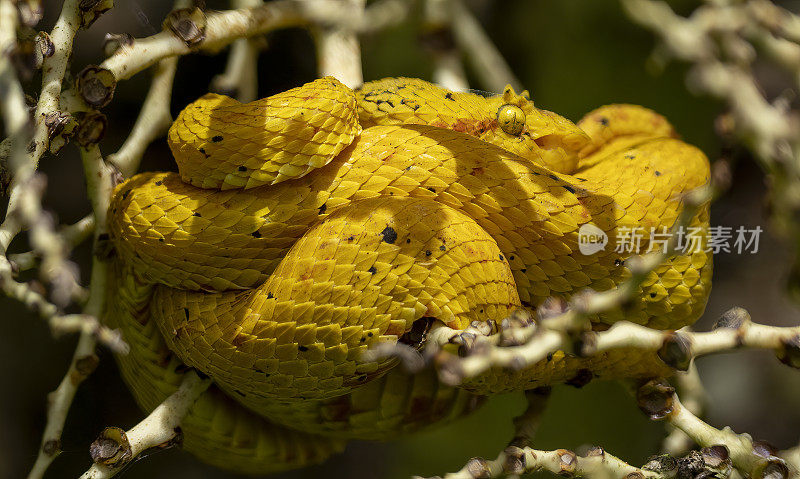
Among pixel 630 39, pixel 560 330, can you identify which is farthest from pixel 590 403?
pixel 560 330

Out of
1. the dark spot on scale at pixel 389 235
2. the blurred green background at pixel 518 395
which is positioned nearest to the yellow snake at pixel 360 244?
the dark spot on scale at pixel 389 235

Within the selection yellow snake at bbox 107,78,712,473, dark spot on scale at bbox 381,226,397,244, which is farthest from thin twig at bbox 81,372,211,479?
dark spot on scale at bbox 381,226,397,244

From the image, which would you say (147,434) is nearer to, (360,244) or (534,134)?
(360,244)

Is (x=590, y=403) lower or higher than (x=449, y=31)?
lower

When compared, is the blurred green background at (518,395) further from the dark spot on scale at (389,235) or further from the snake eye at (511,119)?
the dark spot on scale at (389,235)

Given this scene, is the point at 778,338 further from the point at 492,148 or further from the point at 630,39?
the point at 630,39

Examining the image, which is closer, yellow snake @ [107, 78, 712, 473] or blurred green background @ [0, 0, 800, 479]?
yellow snake @ [107, 78, 712, 473]

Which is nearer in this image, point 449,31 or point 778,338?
point 778,338
